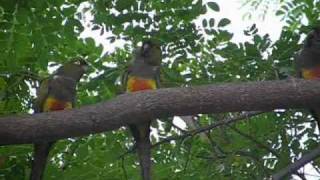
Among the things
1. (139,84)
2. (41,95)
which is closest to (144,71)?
(139,84)

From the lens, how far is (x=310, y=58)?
487 cm

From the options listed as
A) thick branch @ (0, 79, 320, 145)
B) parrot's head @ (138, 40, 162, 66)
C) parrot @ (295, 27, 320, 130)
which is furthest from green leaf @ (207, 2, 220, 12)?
thick branch @ (0, 79, 320, 145)

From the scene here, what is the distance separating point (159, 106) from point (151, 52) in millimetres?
1517

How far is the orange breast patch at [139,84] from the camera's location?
5.01 meters

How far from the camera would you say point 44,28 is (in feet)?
15.4

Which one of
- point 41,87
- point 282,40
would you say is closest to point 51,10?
point 41,87

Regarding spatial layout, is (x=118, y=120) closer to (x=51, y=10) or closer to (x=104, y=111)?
(x=104, y=111)

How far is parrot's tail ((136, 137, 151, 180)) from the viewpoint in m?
4.39

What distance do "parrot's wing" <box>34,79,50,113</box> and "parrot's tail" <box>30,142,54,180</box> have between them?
0.66 meters

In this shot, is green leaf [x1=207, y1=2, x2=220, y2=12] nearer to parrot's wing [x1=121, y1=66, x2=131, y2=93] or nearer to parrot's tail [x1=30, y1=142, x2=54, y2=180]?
parrot's wing [x1=121, y1=66, x2=131, y2=93]

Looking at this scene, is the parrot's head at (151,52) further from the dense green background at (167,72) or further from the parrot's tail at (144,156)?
the parrot's tail at (144,156)

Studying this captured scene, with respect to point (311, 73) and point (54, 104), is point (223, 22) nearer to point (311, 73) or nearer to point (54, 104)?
point (311, 73)

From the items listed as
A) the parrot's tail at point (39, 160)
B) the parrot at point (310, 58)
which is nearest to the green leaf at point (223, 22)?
the parrot at point (310, 58)

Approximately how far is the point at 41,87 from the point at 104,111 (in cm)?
143
